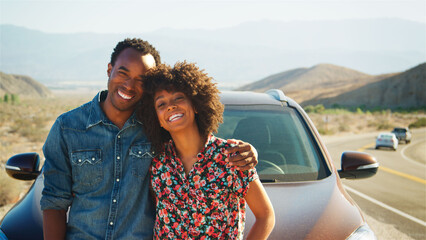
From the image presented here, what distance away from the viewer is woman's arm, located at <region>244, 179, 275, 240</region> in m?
1.71

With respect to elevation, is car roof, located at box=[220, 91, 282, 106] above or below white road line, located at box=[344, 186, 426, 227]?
above

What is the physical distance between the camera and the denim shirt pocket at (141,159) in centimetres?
181

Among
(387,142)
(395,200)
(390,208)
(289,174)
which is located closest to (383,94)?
(387,142)

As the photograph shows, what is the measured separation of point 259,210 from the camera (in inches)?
67.9

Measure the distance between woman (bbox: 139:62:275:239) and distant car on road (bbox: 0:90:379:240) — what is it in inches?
12.3

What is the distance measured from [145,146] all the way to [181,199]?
1.03 ft

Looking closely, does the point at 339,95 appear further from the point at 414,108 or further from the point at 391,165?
Result: the point at 391,165

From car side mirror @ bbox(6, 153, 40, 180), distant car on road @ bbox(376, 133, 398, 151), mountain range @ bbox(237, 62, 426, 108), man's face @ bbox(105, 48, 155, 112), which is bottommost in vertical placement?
mountain range @ bbox(237, 62, 426, 108)

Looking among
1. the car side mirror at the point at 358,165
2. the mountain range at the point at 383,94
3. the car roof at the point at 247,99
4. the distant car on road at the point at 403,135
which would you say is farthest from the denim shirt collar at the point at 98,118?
the mountain range at the point at 383,94

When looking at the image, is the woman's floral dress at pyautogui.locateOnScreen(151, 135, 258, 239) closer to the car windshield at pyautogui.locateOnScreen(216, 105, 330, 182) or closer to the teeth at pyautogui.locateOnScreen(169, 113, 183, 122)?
the teeth at pyautogui.locateOnScreen(169, 113, 183, 122)

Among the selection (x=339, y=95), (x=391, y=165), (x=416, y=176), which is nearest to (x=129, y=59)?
(x=416, y=176)

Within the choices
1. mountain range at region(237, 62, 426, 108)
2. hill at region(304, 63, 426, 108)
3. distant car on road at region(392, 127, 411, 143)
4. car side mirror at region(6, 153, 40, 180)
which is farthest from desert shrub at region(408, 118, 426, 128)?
car side mirror at region(6, 153, 40, 180)

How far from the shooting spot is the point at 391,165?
14195mm

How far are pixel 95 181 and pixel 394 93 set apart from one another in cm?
7247
